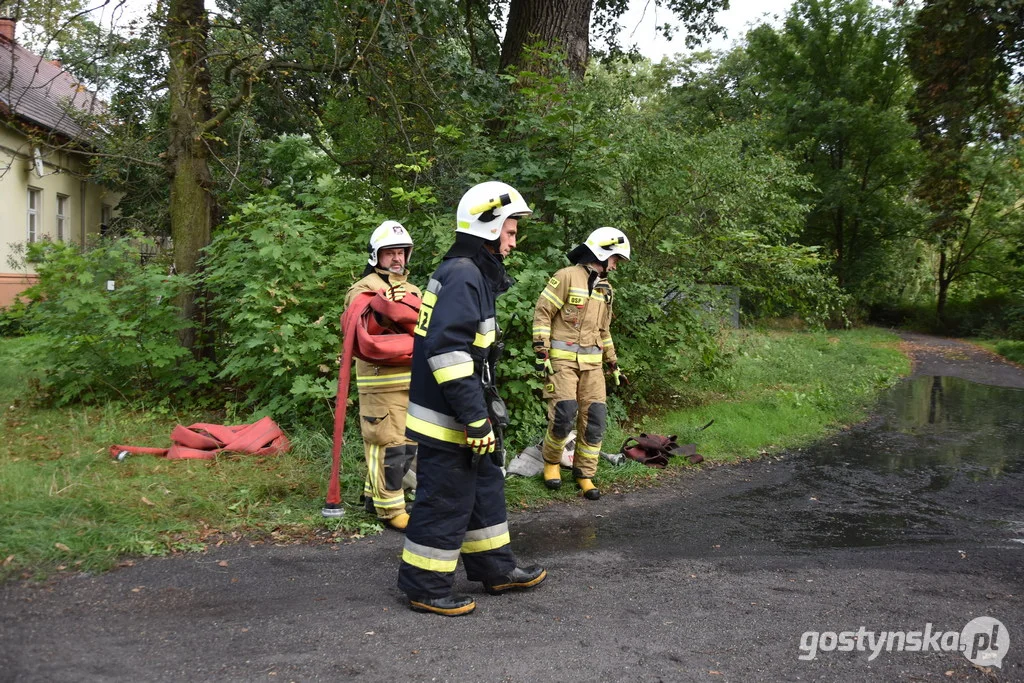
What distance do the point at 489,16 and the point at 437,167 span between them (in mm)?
7152

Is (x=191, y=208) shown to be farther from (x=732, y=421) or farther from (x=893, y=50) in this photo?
(x=893, y=50)

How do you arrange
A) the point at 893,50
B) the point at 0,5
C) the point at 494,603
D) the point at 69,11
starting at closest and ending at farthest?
1. the point at 494,603
2. the point at 0,5
3. the point at 69,11
4. the point at 893,50

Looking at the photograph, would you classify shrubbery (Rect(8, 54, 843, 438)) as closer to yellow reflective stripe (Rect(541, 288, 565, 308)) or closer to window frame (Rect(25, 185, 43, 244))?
yellow reflective stripe (Rect(541, 288, 565, 308))

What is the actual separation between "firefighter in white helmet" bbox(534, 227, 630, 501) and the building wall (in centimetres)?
1237

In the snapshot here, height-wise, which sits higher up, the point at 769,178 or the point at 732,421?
the point at 769,178

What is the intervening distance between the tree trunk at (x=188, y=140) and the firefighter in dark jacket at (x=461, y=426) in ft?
20.1

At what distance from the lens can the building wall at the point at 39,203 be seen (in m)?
19.3

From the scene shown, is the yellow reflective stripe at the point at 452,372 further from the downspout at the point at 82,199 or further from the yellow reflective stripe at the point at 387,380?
the downspout at the point at 82,199

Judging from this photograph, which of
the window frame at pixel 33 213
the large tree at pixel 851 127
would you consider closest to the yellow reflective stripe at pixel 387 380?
the window frame at pixel 33 213

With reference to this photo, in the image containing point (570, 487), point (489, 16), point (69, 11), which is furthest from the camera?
point (489, 16)

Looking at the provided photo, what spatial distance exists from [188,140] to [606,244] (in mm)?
5718

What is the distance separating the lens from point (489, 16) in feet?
50.5

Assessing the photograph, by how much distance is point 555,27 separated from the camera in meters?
10.2

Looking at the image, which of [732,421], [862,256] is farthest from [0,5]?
[862,256]
